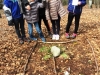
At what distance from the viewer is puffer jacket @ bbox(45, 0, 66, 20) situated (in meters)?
6.73

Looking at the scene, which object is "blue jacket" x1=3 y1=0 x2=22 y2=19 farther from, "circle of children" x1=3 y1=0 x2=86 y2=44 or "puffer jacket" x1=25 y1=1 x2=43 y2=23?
"puffer jacket" x1=25 y1=1 x2=43 y2=23

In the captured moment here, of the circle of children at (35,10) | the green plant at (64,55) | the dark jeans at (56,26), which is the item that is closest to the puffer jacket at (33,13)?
the circle of children at (35,10)

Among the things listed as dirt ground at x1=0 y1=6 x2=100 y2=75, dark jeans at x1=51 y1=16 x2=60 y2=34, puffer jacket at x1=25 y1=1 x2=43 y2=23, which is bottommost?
dirt ground at x1=0 y1=6 x2=100 y2=75

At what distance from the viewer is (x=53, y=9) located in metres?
6.80

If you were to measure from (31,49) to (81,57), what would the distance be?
165 cm

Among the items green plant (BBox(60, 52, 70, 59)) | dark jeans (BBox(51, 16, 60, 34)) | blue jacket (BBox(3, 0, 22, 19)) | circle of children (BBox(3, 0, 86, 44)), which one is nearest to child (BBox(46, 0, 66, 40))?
circle of children (BBox(3, 0, 86, 44))

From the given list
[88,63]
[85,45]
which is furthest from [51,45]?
[88,63]

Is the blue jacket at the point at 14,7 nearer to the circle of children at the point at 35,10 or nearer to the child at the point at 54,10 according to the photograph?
the circle of children at the point at 35,10

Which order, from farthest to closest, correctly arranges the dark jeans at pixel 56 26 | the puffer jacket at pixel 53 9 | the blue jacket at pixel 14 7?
1. the dark jeans at pixel 56 26
2. the puffer jacket at pixel 53 9
3. the blue jacket at pixel 14 7

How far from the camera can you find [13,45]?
23.7 ft

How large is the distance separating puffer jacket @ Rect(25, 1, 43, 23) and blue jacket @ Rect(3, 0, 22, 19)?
0.91ft

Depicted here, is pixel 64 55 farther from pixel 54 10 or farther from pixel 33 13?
pixel 33 13

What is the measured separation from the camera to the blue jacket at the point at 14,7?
6.31 metres

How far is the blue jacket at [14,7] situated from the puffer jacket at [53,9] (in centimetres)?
89
